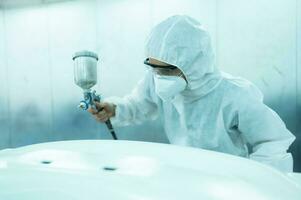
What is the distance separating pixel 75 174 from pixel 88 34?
1289 mm

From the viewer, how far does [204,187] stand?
18.3 inches

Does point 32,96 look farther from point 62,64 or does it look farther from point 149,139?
point 149,139

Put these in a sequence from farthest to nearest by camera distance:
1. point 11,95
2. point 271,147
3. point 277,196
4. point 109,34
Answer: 1. point 11,95
2. point 109,34
3. point 271,147
4. point 277,196

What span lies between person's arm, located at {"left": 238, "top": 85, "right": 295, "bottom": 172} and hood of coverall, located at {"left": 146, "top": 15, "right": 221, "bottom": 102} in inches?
5.9

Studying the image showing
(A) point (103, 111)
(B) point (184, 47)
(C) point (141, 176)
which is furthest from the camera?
(A) point (103, 111)

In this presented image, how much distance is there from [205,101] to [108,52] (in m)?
0.78

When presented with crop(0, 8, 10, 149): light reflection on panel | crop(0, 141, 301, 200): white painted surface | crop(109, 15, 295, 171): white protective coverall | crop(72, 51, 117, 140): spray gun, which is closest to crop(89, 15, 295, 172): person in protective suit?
crop(109, 15, 295, 171): white protective coverall

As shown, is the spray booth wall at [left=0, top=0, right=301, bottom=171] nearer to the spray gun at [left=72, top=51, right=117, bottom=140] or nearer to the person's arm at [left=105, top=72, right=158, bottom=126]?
the person's arm at [left=105, top=72, right=158, bottom=126]

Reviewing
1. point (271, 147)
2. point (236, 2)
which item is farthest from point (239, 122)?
point (236, 2)

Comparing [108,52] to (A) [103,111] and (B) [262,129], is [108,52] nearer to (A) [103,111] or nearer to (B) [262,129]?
(A) [103,111]

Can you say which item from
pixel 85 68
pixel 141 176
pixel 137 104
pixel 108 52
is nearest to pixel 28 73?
pixel 108 52

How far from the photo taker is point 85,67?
0.96 m

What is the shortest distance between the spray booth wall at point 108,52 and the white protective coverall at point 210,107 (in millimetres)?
460

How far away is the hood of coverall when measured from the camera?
931mm
